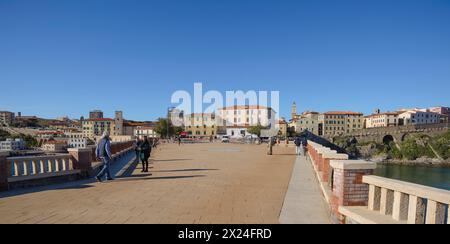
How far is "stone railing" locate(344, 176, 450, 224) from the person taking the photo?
10.7ft

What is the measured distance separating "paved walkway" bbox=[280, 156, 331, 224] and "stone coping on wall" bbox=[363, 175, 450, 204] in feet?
4.37

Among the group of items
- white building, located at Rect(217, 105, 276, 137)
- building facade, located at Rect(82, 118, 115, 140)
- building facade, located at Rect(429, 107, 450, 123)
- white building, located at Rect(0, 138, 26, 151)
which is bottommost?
white building, located at Rect(0, 138, 26, 151)

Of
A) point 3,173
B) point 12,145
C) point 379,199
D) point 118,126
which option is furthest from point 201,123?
point 379,199

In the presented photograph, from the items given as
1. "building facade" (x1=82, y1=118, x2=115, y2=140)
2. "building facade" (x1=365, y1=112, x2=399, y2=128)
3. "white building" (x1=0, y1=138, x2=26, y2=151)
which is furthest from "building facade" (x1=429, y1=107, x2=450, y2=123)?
"white building" (x1=0, y1=138, x2=26, y2=151)

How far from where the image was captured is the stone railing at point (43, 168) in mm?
7657

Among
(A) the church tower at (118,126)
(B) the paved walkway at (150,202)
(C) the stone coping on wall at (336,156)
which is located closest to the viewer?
(B) the paved walkway at (150,202)

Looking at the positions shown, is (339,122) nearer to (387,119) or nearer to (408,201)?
(387,119)

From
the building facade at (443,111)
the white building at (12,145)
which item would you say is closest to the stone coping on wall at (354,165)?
the white building at (12,145)

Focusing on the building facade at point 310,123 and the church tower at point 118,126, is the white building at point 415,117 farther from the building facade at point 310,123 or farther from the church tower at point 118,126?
the church tower at point 118,126

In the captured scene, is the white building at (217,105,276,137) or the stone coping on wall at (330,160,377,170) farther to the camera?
the white building at (217,105,276,137)

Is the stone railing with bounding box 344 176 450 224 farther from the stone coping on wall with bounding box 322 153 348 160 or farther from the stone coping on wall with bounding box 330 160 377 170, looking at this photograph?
the stone coping on wall with bounding box 322 153 348 160

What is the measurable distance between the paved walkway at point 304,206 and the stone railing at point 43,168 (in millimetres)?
6910

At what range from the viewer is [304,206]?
20.7 ft
